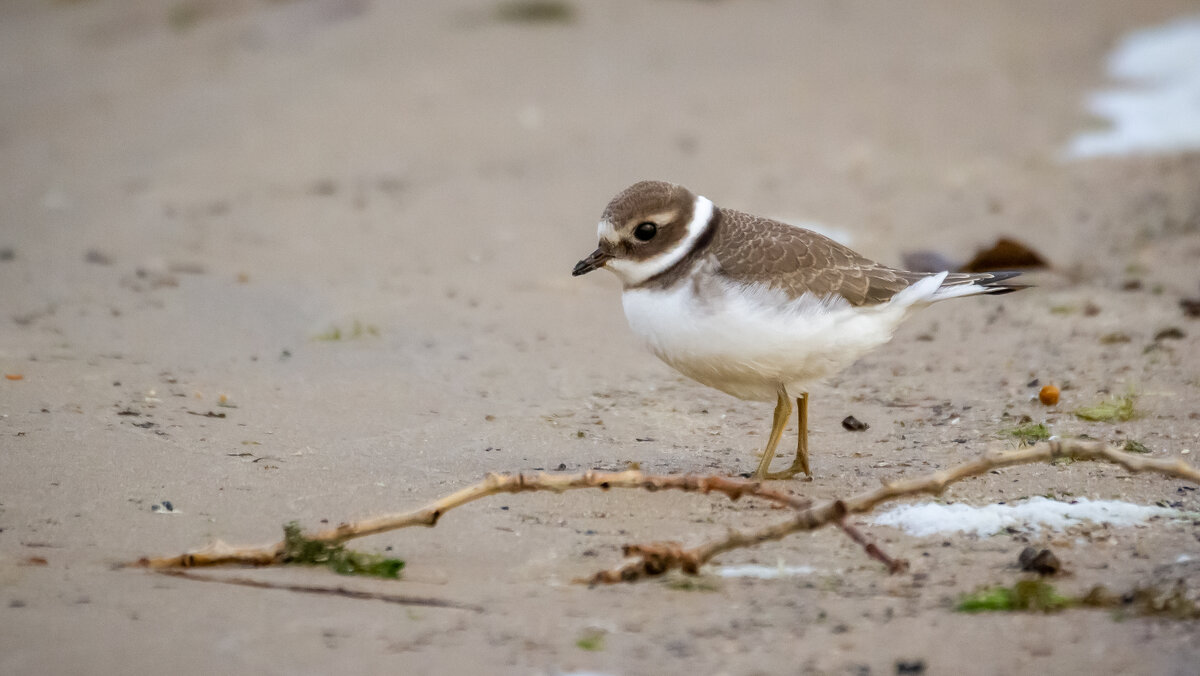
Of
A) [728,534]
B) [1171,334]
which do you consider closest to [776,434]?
[728,534]

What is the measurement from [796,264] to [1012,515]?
3.93 feet

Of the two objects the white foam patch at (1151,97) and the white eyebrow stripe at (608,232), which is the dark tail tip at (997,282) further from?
the white foam patch at (1151,97)

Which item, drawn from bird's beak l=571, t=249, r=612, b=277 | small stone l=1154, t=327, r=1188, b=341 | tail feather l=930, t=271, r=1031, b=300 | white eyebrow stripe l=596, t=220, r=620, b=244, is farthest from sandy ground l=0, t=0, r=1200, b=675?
white eyebrow stripe l=596, t=220, r=620, b=244

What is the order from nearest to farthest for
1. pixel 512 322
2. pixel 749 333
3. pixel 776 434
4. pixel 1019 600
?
pixel 1019 600, pixel 749 333, pixel 776 434, pixel 512 322

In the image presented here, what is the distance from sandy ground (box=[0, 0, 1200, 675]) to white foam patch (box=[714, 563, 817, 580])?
56 mm

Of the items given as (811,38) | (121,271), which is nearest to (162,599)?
(121,271)

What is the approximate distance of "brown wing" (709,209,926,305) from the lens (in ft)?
14.4

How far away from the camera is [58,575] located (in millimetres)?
3285

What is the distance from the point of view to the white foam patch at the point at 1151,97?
28.1ft

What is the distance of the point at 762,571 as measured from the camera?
350 centimetres

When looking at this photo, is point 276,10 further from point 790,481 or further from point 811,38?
point 790,481

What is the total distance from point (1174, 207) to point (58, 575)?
6681 mm

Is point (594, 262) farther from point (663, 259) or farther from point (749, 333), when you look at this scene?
point (749, 333)

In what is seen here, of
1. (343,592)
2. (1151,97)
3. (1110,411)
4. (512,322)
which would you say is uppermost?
(1151,97)
